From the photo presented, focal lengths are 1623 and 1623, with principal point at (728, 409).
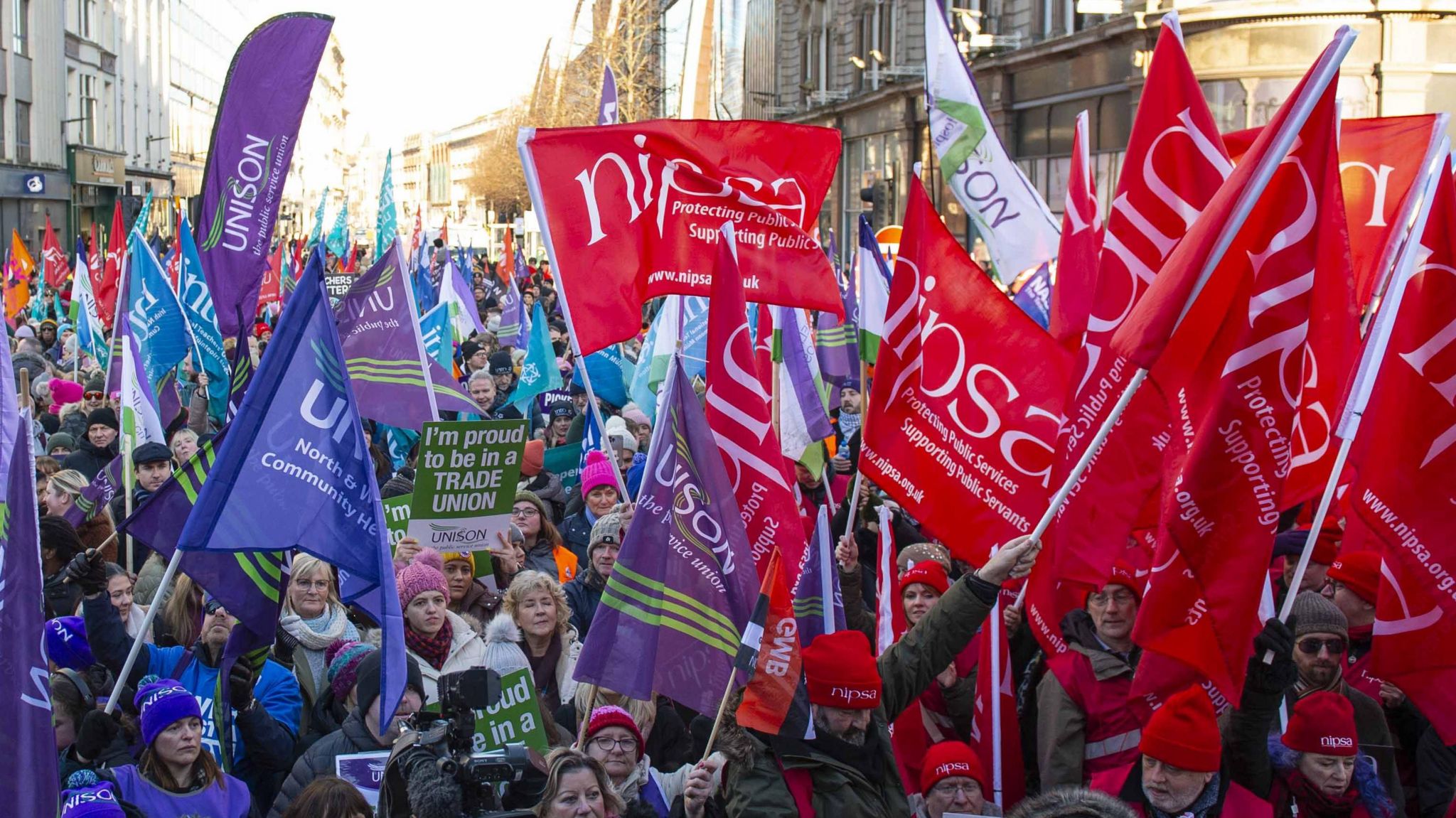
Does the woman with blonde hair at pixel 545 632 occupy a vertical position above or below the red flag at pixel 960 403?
below

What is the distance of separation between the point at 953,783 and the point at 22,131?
148ft

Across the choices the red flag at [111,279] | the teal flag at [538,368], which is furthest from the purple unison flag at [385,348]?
the red flag at [111,279]

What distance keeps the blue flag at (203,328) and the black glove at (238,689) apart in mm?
5560

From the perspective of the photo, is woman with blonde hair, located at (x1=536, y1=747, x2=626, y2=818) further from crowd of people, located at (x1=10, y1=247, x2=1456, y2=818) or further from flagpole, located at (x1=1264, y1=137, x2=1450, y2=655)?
flagpole, located at (x1=1264, y1=137, x2=1450, y2=655)

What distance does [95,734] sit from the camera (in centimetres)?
490

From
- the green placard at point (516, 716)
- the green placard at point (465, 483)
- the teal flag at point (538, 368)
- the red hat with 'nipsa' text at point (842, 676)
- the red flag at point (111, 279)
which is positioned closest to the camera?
the red hat with 'nipsa' text at point (842, 676)

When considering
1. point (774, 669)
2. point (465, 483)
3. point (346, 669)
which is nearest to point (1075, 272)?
point (465, 483)

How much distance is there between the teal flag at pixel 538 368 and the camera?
1234cm

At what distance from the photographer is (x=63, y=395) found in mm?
12352

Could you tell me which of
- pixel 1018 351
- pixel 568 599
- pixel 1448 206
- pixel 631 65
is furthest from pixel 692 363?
pixel 631 65

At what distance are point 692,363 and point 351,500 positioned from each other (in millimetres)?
6238

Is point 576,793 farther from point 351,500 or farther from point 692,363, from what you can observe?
point 692,363

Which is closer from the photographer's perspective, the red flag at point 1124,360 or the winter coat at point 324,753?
the winter coat at point 324,753

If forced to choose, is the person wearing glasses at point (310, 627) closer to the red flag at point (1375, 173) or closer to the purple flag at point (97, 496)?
the purple flag at point (97, 496)
